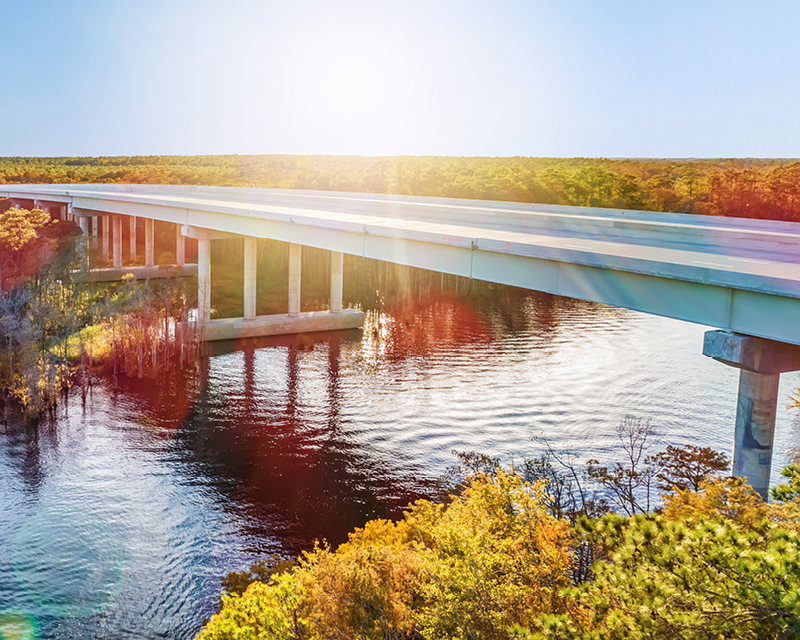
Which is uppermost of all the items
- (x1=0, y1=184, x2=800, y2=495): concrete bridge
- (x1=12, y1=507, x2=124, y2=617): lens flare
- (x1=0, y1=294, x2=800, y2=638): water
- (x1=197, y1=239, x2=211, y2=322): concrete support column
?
(x1=0, y1=184, x2=800, y2=495): concrete bridge

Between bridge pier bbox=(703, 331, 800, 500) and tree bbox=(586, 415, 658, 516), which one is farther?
tree bbox=(586, 415, 658, 516)

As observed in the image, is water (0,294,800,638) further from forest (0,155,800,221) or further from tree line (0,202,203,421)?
forest (0,155,800,221)

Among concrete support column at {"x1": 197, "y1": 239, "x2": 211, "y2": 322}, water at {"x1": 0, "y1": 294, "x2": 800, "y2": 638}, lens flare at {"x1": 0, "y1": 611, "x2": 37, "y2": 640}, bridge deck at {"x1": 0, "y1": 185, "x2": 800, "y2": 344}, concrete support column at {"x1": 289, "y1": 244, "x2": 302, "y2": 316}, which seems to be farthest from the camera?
concrete support column at {"x1": 289, "y1": 244, "x2": 302, "y2": 316}

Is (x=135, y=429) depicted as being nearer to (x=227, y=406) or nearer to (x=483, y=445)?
(x=227, y=406)

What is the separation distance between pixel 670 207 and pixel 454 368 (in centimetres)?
5135

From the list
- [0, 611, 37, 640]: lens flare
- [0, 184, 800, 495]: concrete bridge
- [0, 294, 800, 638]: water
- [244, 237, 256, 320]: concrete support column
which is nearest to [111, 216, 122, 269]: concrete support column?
[0, 184, 800, 495]: concrete bridge

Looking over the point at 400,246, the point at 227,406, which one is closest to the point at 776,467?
the point at 400,246

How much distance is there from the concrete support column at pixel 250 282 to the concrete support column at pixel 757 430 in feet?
112

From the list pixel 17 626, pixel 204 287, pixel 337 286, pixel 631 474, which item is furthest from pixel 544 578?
pixel 204 287

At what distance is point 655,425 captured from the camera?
2878cm

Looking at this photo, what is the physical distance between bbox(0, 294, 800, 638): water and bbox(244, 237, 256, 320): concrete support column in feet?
10.8

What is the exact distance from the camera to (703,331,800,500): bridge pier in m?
16.8

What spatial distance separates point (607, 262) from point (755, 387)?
15.3 ft

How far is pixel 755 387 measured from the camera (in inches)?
688
